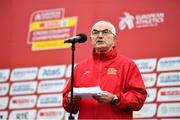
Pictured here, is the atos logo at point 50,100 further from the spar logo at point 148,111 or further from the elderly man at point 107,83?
the elderly man at point 107,83

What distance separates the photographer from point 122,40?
4.55 metres

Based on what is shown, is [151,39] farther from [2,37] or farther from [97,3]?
[2,37]

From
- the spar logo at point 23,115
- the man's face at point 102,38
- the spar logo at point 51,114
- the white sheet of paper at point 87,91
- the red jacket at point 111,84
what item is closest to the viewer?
the white sheet of paper at point 87,91

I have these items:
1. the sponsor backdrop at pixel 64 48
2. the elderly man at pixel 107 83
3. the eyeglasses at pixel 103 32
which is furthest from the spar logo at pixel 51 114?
the eyeglasses at pixel 103 32

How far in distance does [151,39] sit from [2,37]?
1561mm

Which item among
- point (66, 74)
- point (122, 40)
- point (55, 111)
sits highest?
point (122, 40)

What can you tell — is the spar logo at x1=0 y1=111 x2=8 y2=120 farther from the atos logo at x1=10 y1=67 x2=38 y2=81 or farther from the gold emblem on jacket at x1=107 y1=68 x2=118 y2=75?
the gold emblem on jacket at x1=107 y1=68 x2=118 y2=75

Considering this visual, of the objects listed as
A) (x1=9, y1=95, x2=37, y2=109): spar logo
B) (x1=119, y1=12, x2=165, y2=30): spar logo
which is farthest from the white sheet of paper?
(x1=9, y1=95, x2=37, y2=109): spar logo

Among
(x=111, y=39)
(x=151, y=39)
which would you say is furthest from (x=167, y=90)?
(x=111, y=39)

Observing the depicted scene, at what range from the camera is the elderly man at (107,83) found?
2.88m

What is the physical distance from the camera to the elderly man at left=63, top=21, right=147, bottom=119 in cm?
288

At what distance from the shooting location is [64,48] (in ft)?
15.7

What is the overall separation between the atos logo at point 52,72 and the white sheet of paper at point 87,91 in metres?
1.97

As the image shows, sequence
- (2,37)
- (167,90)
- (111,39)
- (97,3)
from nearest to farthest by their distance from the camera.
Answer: (111,39) < (167,90) < (97,3) < (2,37)
